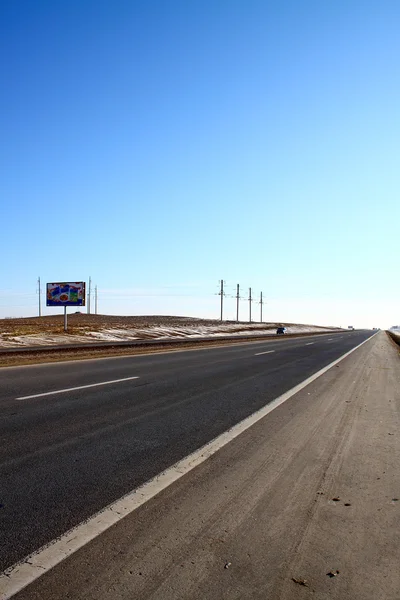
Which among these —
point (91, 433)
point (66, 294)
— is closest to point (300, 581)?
point (91, 433)

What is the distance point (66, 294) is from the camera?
53312 millimetres

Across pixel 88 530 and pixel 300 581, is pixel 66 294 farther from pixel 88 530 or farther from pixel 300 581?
pixel 300 581

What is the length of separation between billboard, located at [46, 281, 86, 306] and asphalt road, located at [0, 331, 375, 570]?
4013 centimetres

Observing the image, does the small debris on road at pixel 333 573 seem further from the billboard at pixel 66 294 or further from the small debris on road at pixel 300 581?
the billboard at pixel 66 294

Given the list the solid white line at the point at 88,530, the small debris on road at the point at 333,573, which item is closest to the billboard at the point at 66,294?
the solid white line at the point at 88,530

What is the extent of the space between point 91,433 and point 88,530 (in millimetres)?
3083

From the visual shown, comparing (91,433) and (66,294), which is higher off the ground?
(66,294)

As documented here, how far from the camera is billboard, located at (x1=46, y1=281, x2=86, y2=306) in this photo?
5294 cm

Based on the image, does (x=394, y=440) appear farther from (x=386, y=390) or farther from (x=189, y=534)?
(x=386, y=390)

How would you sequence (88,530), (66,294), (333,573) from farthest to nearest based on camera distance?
(66,294) → (88,530) → (333,573)

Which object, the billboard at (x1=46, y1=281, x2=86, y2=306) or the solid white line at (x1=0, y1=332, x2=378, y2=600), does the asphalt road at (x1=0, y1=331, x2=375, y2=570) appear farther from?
the billboard at (x1=46, y1=281, x2=86, y2=306)

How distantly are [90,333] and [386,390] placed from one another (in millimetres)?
39197

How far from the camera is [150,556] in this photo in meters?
3.15

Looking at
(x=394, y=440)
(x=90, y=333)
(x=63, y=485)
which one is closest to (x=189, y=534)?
(x=63, y=485)
